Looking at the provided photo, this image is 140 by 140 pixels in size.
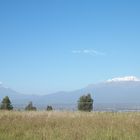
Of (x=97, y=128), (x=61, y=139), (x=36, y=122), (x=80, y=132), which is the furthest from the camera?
(x=36, y=122)

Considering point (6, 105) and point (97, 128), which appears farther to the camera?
point (6, 105)

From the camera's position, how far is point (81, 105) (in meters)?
45.6

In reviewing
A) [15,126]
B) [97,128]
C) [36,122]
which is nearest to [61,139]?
[97,128]

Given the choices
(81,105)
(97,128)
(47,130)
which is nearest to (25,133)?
(47,130)

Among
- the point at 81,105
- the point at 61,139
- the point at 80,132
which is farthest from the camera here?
A: the point at 81,105

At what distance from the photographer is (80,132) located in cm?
1333

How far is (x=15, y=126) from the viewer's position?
1520cm

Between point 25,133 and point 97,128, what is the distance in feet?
9.22

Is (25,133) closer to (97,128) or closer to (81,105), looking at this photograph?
(97,128)

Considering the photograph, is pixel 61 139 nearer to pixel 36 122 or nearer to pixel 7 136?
pixel 7 136

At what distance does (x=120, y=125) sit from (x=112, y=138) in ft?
10.9

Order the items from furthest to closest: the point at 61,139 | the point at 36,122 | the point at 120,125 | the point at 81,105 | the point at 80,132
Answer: the point at 81,105, the point at 36,122, the point at 120,125, the point at 80,132, the point at 61,139

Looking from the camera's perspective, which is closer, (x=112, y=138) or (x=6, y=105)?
(x=112, y=138)

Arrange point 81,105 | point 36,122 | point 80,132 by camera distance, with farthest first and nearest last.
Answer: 1. point 81,105
2. point 36,122
3. point 80,132
